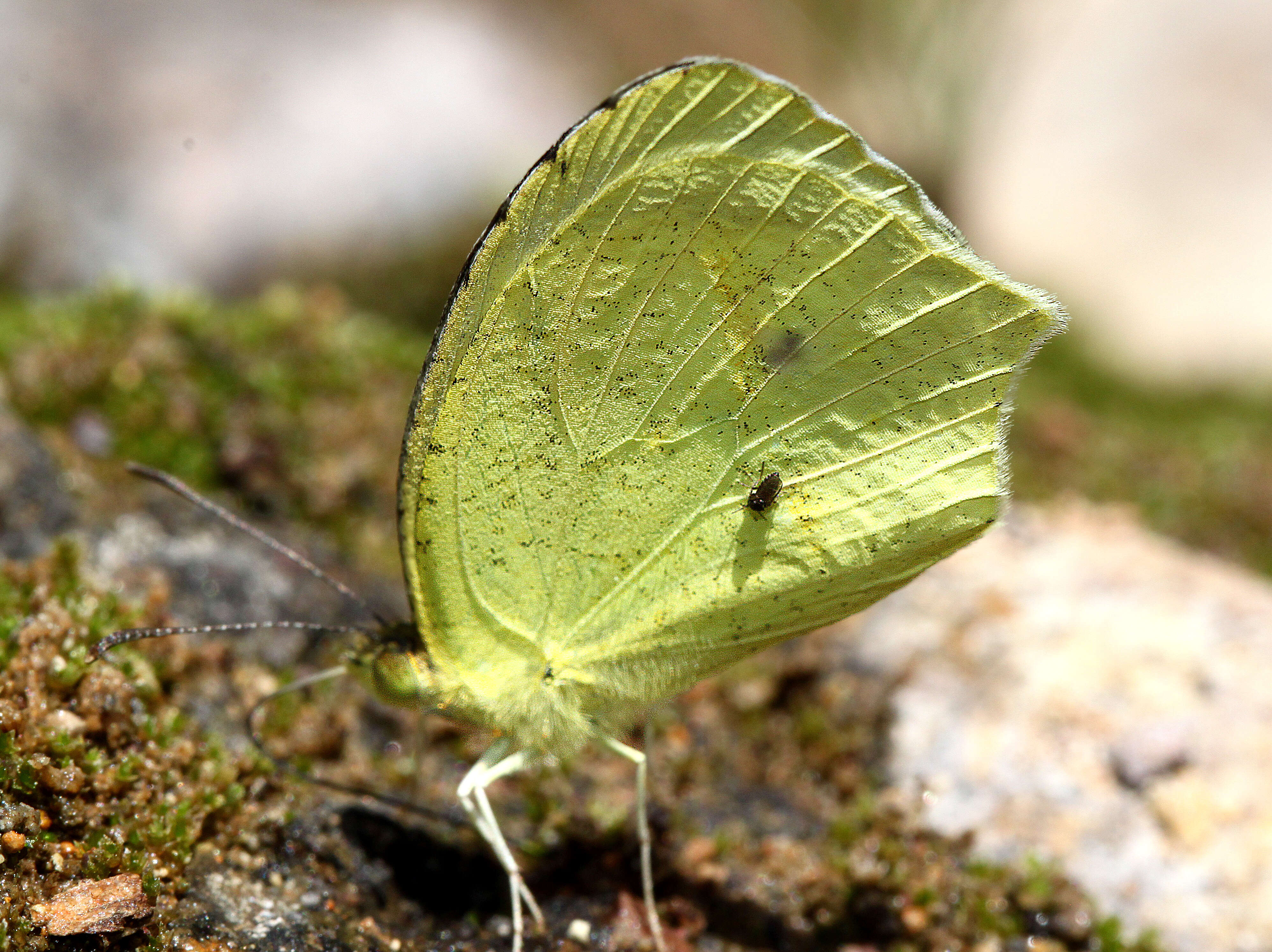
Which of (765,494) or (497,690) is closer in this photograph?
(765,494)

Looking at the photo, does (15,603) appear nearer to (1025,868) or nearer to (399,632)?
(399,632)

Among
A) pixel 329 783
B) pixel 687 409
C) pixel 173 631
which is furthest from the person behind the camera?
pixel 329 783

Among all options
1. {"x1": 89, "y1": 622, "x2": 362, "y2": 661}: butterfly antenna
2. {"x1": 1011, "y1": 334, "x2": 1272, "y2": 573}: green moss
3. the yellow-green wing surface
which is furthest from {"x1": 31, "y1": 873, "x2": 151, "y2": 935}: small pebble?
{"x1": 1011, "y1": 334, "x2": 1272, "y2": 573}: green moss

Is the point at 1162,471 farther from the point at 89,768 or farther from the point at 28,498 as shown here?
the point at 28,498

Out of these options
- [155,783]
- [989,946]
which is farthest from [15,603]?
[989,946]

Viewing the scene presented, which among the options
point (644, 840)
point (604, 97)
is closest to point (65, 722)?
point (644, 840)

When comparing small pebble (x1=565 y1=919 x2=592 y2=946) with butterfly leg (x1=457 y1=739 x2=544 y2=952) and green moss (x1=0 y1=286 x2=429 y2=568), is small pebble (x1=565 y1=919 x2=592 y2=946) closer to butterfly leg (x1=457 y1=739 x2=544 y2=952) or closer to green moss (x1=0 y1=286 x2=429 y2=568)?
butterfly leg (x1=457 y1=739 x2=544 y2=952)

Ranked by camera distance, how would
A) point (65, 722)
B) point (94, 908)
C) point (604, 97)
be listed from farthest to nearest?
point (604, 97), point (65, 722), point (94, 908)

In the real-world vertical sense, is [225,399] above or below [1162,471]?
below
